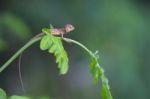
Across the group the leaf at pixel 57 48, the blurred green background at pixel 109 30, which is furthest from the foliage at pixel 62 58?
the blurred green background at pixel 109 30

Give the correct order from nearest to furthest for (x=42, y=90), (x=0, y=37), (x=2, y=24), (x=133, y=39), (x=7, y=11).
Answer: (x=0, y=37)
(x=2, y=24)
(x=7, y=11)
(x=133, y=39)
(x=42, y=90)

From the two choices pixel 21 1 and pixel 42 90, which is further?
pixel 42 90

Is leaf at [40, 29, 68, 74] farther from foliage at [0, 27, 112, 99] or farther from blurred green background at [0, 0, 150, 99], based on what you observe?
blurred green background at [0, 0, 150, 99]

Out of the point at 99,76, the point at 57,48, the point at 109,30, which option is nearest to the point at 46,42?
the point at 57,48

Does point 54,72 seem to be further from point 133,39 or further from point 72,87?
point 133,39

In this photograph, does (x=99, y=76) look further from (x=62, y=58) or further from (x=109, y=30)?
(x=109, y=30)

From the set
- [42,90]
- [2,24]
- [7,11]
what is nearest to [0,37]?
[2,24]

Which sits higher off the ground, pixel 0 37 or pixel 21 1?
pixel 21 1

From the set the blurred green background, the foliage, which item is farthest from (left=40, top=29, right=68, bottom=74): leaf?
the blurred green background
